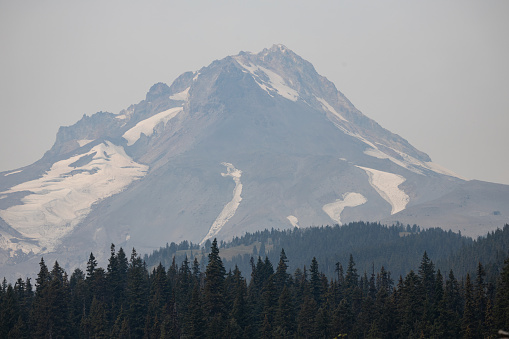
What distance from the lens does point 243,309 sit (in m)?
153

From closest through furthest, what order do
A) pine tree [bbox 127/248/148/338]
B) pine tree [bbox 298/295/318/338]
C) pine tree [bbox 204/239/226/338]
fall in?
1. pine tree [bbox 298/295/318/338]
2. pine tree [bbox 204/239/226/338]
3. pine tree [bbox 127/248/148/338]

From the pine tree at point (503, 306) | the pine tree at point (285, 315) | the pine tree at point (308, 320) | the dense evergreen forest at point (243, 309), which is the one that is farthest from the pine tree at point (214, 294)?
the pine tree at point (503, 306)

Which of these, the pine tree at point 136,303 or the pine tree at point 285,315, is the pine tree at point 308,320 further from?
the pine tree at point 136,303

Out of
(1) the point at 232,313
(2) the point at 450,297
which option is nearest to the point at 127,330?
(1) the point at 232,313

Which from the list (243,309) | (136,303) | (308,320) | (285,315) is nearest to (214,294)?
(243,309)

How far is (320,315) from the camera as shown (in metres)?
147

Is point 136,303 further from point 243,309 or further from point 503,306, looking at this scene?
point 503,306

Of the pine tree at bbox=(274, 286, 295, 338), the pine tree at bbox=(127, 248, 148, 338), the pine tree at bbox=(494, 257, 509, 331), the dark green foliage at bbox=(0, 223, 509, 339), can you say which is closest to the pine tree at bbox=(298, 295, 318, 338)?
the dark green foliage at bbox=(0, 223, 509, 339)

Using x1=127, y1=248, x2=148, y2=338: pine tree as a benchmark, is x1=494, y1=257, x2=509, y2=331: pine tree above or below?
above

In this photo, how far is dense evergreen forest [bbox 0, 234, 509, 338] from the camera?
141m

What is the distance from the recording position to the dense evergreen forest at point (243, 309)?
5551 inches

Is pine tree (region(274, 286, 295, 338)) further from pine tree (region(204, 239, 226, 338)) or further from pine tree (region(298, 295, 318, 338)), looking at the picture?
pine tree (region(204, 239, 226, 338))

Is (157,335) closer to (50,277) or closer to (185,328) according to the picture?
(185,328)

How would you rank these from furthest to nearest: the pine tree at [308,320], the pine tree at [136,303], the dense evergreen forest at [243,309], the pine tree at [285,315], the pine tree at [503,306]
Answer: the pine tree at [136,303]
the pine tree at [285,315]
the pine tree at [308,320]
the dense evergreen forest at [243,309]
the pine tree at [503,306]
